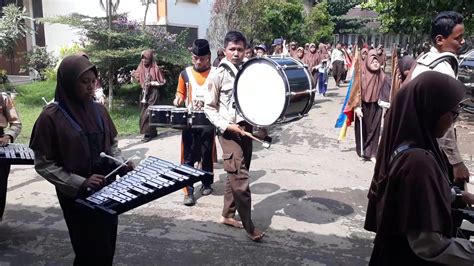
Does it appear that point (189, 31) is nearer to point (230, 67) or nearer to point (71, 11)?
point (71, 11)

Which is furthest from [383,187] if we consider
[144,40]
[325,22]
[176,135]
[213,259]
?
[325,22]

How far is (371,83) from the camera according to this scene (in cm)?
669

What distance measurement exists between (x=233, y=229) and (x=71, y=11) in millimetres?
13242

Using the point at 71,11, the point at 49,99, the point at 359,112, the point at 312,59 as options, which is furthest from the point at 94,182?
the point at 71,11

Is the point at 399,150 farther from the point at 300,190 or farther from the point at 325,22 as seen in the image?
the point at 325,22

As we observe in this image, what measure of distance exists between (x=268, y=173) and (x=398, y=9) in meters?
8.03

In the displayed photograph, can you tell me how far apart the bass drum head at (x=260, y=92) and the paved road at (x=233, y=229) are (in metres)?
1.16

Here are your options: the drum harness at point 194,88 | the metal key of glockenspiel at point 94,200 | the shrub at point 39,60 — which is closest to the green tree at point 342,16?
the shrub at point 39,60

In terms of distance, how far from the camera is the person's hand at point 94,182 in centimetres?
256

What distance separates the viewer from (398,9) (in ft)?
39.2

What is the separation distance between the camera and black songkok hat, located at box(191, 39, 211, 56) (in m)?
4.91

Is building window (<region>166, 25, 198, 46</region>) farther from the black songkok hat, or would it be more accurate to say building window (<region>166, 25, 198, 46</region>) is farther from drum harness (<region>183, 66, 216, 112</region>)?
the black songkok hat

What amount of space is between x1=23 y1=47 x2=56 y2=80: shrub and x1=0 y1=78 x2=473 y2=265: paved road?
9609 mm

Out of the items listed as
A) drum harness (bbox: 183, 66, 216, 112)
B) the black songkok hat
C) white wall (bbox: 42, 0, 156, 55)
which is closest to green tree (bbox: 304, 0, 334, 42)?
white wall (bbox: 42, 0, 156, 55)
